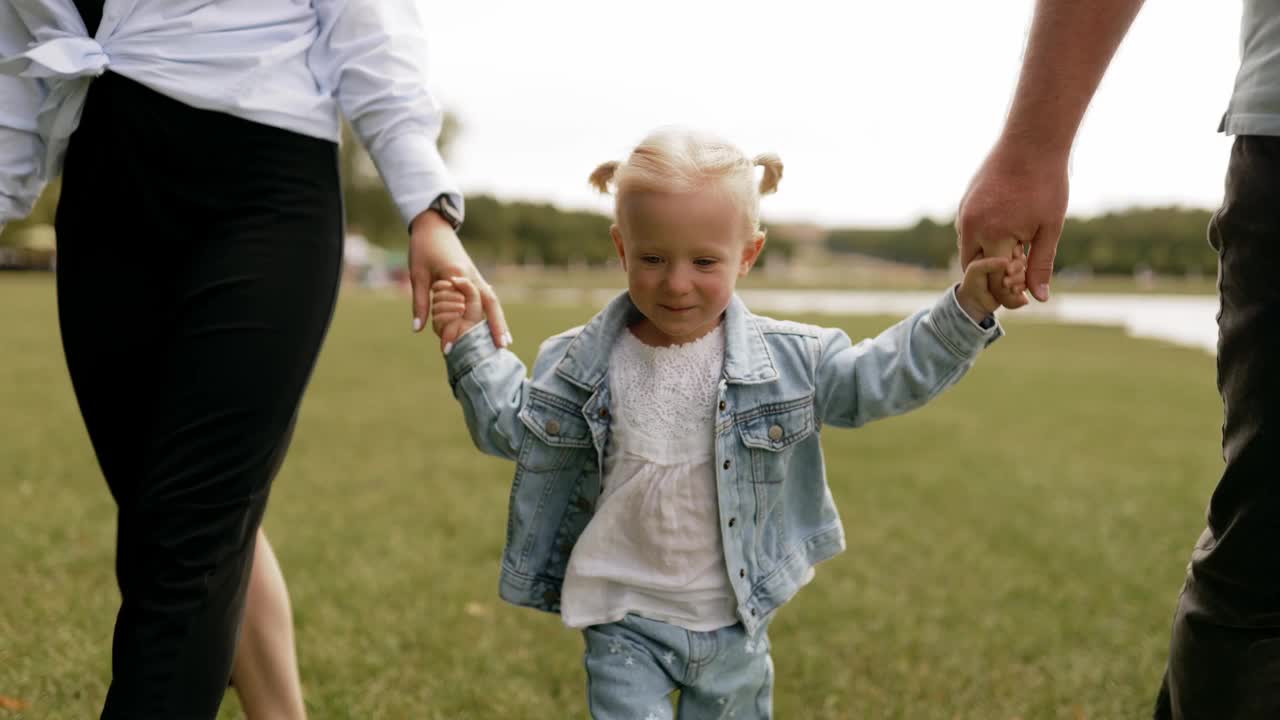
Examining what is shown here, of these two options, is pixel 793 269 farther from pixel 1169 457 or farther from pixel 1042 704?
pixel 1042 704

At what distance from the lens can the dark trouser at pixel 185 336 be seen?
1894mm

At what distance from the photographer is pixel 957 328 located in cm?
208

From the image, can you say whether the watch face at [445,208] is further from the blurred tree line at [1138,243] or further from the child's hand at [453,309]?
the blurred tree line at [1138,243]

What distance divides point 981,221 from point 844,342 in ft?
1.49

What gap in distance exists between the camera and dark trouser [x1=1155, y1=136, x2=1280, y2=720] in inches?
61.6

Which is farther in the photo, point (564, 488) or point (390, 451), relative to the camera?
point (390, 451)

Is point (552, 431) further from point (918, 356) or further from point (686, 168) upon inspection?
point (918, 356)

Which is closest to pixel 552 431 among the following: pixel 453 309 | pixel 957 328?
pixel 453 309

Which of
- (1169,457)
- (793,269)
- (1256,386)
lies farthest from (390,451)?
(793,269)

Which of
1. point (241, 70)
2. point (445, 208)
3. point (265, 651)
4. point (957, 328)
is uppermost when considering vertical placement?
point (241, 70)

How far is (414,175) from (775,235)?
247 ft

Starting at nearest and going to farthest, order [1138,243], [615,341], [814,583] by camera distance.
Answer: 1. [615,341]
2. [814,583]
3. [1138,243]

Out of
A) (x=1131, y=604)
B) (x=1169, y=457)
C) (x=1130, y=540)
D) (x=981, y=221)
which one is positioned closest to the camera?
(x=981, y=221)

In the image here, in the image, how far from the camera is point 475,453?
24.4 feet
